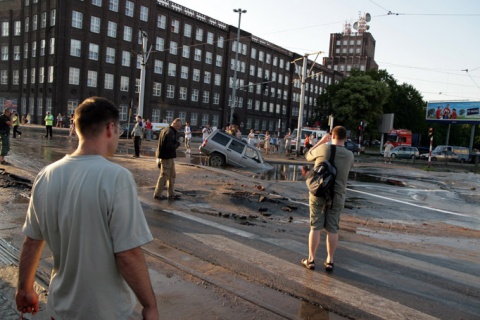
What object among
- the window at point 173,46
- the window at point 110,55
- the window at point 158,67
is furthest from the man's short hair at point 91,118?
the window at point 173,46

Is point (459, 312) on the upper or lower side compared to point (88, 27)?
lower

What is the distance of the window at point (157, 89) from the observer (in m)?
55.8

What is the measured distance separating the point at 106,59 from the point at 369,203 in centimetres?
4492

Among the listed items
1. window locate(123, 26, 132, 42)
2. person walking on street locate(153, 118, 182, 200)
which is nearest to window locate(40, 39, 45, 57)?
window locate(123, 26, 132, 42)

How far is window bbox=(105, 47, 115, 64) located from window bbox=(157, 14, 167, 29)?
8.62 metres

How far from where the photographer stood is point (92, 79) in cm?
4812

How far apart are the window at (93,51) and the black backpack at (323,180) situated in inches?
1892

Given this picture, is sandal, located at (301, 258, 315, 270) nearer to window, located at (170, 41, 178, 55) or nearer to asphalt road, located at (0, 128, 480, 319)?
asphalt road, located at (0, 128, 480, 319)

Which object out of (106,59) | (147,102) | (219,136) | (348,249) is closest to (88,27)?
(106,59)

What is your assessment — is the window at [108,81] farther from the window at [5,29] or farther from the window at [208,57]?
the window at [208,57]

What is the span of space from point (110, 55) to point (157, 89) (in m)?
8.54

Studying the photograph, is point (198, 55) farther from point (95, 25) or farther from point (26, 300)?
point (26, 300)

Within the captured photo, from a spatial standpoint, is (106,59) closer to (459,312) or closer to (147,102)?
(147,102)

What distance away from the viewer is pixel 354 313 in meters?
3.93
